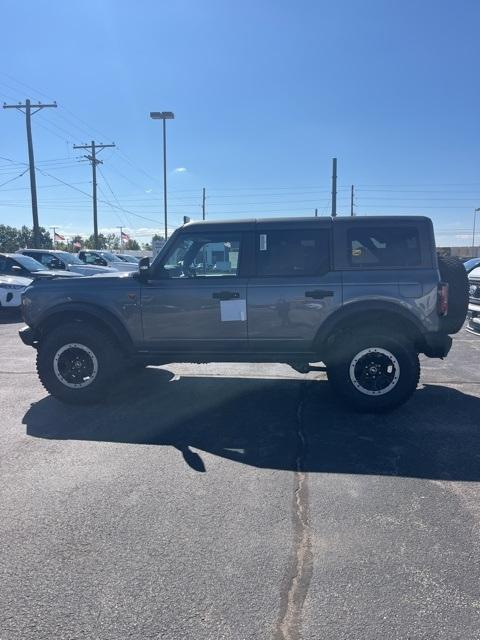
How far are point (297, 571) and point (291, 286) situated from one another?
3253mm

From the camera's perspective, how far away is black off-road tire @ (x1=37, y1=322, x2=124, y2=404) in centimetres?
591

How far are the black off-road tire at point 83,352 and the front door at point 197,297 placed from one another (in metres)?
0.50

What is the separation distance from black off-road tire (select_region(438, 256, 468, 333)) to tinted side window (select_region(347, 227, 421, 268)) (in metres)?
0.50

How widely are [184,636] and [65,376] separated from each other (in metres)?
4.07

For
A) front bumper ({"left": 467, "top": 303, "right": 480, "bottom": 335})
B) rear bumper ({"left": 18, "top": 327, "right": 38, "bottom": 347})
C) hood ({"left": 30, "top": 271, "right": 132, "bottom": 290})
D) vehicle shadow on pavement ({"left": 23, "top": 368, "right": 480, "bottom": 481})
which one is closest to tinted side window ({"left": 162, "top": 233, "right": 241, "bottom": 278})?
hood ({"left": 30, "top": 271, "right": 132, "bottom": 290})

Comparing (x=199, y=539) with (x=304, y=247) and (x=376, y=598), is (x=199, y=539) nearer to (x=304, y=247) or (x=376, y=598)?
(x=376, y=598)

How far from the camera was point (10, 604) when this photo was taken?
2.57 meters

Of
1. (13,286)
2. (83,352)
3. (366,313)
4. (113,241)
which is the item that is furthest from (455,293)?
(113,241)

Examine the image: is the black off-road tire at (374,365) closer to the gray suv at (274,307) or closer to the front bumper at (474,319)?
the gray suv at (274,307)

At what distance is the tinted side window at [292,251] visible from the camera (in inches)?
223

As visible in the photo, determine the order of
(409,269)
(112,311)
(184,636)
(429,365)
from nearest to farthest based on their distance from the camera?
1. (184,636)
2. (409,269)
3. (112,311)
4. (429,365)

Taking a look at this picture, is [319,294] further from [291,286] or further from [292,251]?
[292,251]

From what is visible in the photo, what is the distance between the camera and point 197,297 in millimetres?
5723

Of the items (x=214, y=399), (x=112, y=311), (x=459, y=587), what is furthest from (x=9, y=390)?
(x=459, y=587)
